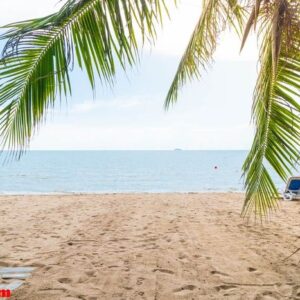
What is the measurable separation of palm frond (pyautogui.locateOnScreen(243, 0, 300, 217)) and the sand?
1.07 meters

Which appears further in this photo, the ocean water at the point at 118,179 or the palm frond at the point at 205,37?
the ocean water at the point at 118,179

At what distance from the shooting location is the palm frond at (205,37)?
3.10 m

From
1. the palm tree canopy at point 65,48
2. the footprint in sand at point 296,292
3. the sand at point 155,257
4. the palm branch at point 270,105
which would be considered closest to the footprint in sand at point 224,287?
the sand at point 155,257

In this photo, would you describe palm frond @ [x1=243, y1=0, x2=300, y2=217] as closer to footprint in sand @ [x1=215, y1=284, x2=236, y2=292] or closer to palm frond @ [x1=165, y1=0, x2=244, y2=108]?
palm frond @ [x1=165, y1=0, x2=244, y2=108]

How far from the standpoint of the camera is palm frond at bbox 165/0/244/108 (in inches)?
122

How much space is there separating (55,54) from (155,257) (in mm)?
3215

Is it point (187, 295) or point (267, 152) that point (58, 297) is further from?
point (267, 152)

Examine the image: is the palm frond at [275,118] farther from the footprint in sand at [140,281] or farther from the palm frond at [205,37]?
the footprint in sand at [140,281]

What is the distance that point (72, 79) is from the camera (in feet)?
6.53

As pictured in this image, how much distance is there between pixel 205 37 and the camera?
3506 millimetres

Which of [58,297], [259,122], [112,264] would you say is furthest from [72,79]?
[112,264]

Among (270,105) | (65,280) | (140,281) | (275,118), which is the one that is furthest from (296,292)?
(65,280)

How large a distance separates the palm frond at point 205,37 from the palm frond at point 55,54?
3.60 feet

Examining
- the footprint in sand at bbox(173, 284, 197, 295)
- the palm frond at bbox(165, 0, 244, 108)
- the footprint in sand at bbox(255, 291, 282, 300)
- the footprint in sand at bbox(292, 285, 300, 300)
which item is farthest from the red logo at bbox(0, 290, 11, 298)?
the palm frond at bbox(165, 0, 244, 108)
